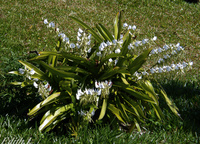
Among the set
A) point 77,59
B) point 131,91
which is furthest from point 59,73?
point 131,91

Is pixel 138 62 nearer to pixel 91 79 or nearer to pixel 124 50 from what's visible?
pixel 124 50

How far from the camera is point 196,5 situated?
10.8 m

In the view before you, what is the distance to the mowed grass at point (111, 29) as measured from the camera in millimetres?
2756

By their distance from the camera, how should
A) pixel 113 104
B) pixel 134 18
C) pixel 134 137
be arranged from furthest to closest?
1. pixel 134 18
2. pixel 113 104
3. pixel 134 137

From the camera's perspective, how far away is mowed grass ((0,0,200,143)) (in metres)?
2.76

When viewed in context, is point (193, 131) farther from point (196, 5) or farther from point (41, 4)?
point (196, 5)

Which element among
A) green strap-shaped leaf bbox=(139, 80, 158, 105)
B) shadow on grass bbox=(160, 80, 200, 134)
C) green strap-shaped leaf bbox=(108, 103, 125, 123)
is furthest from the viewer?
shadow on grass bbox=(160, 80, 200, 134)

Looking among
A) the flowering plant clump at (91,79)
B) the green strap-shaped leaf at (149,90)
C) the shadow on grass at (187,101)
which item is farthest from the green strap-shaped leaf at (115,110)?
the shadow on grass at (187,101)

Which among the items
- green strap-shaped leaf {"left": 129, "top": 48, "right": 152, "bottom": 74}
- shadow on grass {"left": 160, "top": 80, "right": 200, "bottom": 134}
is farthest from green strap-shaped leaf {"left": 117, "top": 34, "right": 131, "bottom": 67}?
shadow on grass {"left": 160, "top": 80, "right": 200, "bottom": 134}

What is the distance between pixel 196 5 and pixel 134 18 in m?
4.24

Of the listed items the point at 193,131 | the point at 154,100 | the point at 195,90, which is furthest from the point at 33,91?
the point at 195,90

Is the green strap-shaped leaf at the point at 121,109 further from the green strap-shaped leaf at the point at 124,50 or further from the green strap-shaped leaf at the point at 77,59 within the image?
the green strap-shaped leaf at the point at 77,59

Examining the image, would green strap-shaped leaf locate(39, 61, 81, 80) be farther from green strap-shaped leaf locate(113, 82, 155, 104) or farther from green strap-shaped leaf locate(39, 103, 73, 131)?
green strap-shaped leaf locate(113, 82, 155, 104)

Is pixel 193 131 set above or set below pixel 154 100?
below
